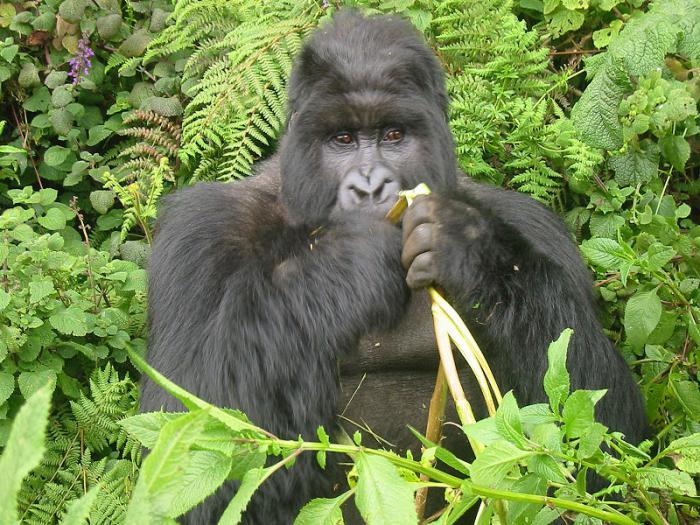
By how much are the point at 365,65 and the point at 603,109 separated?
98cm

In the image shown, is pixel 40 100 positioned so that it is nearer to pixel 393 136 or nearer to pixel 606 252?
pixel 393 136

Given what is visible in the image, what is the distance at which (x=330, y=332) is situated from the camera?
2314mm

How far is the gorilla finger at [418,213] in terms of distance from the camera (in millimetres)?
2246

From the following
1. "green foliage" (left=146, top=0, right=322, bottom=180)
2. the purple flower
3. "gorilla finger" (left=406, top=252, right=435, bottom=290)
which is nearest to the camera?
"gorilla finger" (left=406, top=252, right=435, bottom=290)

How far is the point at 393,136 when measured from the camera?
2701 mm

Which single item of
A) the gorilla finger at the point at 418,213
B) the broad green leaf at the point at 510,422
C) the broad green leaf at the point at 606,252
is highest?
the broad green leaf at the point at 510,422

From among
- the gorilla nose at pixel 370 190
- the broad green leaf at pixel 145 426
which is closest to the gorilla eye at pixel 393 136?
the gorilla nose at pixel 370 190

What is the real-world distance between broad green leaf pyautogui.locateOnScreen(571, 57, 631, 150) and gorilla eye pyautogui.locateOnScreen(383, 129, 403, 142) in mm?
851

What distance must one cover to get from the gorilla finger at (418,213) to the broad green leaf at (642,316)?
800 millimetres

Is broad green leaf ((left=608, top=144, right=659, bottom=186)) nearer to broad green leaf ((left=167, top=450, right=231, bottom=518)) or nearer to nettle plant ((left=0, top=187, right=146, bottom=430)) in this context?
nettle plant ((left=0, top=187, right=146, bottom=430))

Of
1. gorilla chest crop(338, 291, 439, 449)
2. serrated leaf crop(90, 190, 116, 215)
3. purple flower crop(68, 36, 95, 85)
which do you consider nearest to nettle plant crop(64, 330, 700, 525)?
gorilla chest crop(338, 291, 439, 449)

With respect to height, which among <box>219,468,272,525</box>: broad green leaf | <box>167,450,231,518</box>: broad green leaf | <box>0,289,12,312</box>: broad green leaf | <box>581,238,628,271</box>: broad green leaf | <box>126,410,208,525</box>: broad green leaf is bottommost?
<box>0,289,12,312</box>: broad green leaf

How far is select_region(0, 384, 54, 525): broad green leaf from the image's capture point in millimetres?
821

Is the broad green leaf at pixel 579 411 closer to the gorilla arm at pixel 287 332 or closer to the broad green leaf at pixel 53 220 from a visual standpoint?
the gorilla arm at pixel 287 332
